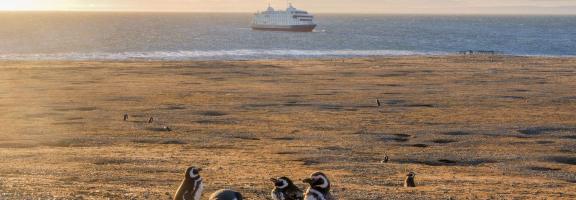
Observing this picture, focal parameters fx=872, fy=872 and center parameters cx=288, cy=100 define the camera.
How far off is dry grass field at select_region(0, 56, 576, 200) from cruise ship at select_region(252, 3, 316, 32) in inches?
3923

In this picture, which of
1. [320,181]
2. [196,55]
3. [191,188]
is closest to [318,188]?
[320,181]

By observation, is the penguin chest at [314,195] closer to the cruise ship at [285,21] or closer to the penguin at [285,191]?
the penguin at [285,191]

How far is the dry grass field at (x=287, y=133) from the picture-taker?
18266 mm

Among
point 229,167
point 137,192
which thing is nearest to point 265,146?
point 229,167

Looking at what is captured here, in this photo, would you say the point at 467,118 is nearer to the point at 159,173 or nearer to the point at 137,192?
the point at 159,173

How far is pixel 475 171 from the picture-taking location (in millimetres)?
21688

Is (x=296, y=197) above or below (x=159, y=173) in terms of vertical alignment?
above

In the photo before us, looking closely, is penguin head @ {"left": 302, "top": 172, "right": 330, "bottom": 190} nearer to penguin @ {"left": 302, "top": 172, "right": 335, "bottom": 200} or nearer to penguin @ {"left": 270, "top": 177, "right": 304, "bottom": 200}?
penguin @ {"left": 302, "top": 172, "right": 335, "bottom": 200}

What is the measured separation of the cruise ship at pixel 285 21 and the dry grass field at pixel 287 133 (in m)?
99.6

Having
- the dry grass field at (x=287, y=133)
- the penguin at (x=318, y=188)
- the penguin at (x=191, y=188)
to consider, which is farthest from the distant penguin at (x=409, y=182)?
the penguin at (x=191, y=188)

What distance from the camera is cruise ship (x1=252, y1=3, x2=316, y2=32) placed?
498 feet

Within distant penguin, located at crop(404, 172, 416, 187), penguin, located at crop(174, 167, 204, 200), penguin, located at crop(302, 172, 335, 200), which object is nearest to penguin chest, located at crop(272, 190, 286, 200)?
penguin, located at crop(302, 172, 335, 200)

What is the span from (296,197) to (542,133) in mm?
17866

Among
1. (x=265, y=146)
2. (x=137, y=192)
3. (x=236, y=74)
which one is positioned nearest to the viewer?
(x=137, y=192)
